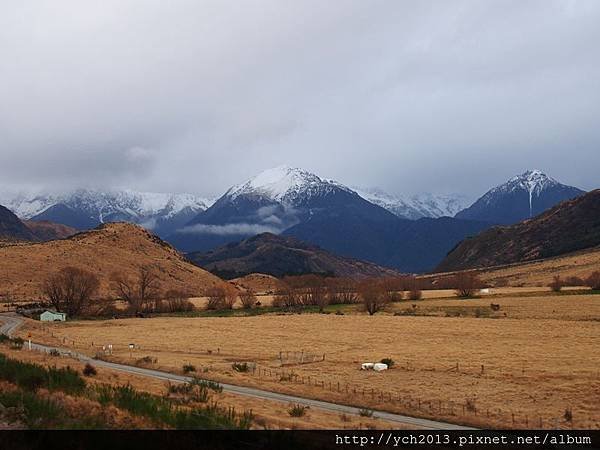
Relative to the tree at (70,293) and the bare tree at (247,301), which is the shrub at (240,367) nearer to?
the tree at (70,293)

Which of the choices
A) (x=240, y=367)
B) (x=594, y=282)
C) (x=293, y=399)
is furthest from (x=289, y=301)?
(x=293, y=399)

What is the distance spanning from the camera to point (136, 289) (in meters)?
163

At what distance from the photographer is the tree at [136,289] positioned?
451ft

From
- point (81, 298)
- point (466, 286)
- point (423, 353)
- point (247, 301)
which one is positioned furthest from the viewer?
point (247, 301)

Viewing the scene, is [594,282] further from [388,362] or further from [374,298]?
[388,362]

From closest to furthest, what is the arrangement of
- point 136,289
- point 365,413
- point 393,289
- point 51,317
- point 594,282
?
1. point 365,413
2. point 51,317
3. point 594,282
4. point 393,289
5. point 136,289

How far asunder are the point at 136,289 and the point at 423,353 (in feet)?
392

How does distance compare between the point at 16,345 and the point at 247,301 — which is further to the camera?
the point at 247,301

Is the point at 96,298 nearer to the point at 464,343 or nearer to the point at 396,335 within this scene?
the point at 396,335

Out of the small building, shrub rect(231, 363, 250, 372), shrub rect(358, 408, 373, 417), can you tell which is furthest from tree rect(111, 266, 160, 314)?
shrub rect(358, 408, 373, 417)

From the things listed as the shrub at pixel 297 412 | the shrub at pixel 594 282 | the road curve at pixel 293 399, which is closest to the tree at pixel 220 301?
the shrub at pixel 594 282

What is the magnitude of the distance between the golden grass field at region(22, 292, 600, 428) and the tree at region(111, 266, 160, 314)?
27572 millimetres

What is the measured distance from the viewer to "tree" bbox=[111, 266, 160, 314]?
451ft
